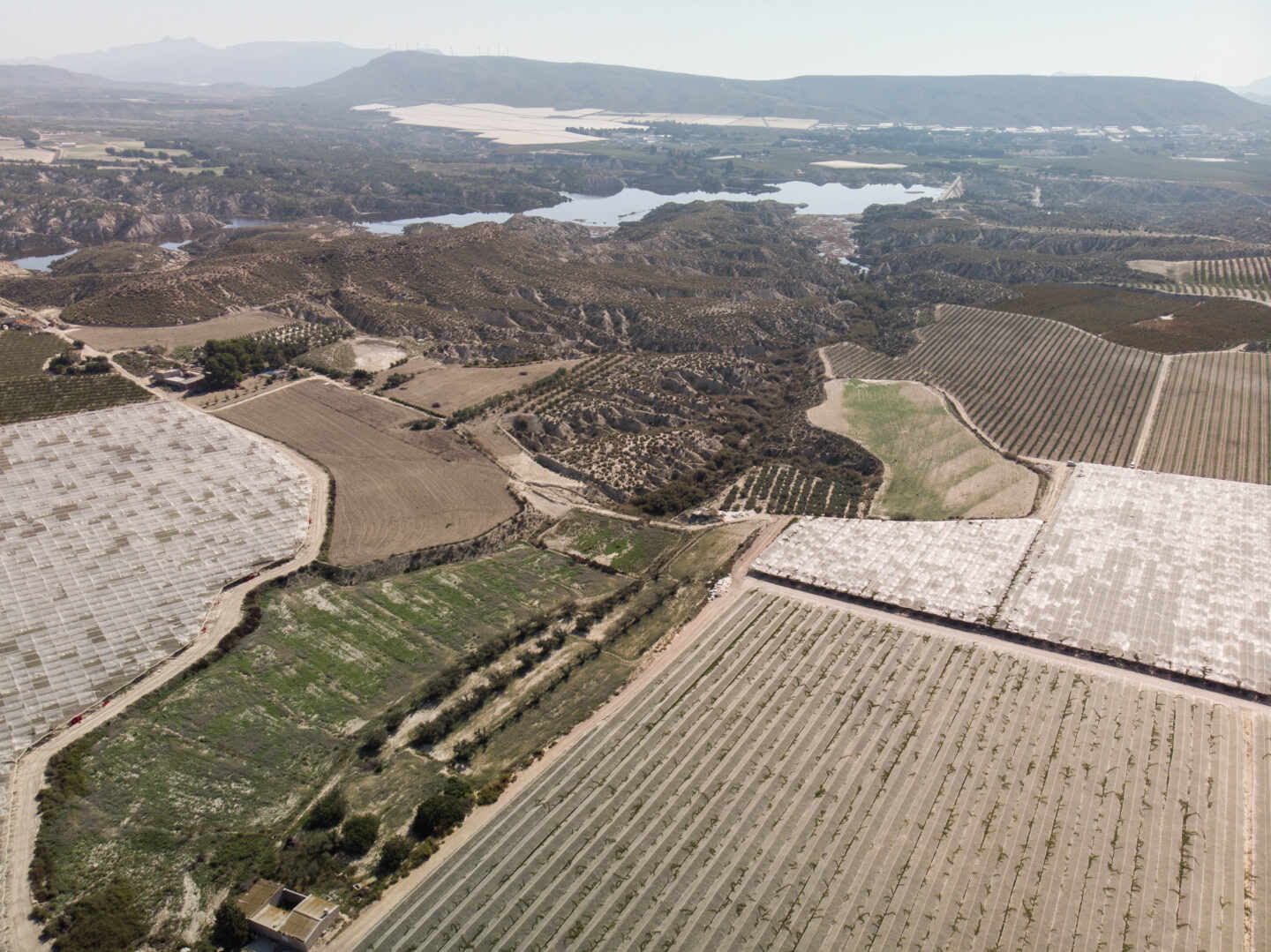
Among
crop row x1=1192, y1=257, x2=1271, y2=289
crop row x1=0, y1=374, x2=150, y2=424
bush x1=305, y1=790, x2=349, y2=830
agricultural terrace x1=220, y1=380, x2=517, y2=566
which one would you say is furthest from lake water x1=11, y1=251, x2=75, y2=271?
crop row x1=1192, y1=257, x2=1271, y2=289

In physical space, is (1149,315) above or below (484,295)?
above

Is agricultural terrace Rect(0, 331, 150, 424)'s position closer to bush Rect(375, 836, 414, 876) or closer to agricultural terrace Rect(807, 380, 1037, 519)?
bush Rect(375, 836, 414, 876)

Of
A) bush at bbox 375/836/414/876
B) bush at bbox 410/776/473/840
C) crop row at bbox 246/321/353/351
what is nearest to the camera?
bush at bbox 375/836/414/876

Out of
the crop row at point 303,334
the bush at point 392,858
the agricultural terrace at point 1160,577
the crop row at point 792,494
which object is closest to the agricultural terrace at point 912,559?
the agricultural terrace at point 1160,577

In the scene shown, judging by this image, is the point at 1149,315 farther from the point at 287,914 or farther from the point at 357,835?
the point at 287,914

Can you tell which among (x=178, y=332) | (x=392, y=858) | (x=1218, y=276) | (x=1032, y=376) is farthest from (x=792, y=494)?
(x=1218, y=276)

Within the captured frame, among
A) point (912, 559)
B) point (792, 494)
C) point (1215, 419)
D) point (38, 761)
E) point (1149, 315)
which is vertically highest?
point (1149, 315)

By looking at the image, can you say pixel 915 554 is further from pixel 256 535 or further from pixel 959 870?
pixel 256 535
